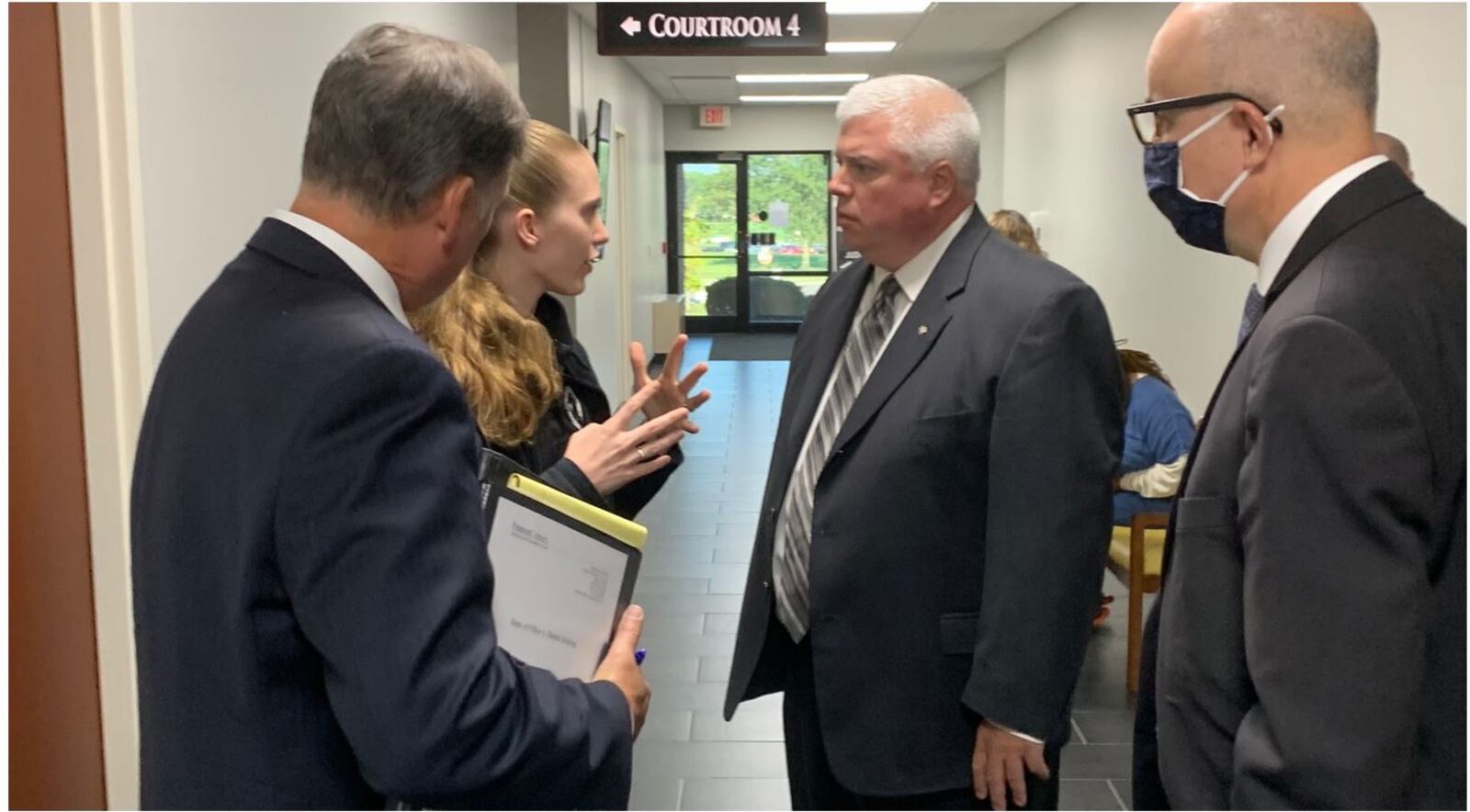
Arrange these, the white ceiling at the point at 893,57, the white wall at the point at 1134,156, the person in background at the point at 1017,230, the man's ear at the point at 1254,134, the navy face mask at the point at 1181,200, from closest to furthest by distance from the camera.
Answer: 1. the man's ear at the point at 1254,134
2. the navy face mask at the point at 1181,200
3. the white wall at the point at 1134,156
4. the person in background at the point at 1017,230
5. the white ceiling at the point at 893,57

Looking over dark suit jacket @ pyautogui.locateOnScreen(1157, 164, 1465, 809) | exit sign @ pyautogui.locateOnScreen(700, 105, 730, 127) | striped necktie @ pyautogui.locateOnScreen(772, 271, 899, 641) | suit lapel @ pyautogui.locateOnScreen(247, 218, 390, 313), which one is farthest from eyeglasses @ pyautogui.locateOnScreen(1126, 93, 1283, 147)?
exit sign @ pyautogui.locateOnScreen(700, 105, 730, 127)

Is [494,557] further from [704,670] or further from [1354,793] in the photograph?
[704,670]

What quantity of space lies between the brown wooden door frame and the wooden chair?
9.36 ft

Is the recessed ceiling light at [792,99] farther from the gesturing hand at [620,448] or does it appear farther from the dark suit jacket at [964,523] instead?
the gesturing hand at [620,448]

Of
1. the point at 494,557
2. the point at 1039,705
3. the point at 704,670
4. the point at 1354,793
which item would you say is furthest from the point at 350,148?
the point at 704,670

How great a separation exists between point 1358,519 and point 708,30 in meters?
3.43

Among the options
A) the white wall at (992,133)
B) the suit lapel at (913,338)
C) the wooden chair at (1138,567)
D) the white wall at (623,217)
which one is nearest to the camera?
the suit lapel at (913,338)

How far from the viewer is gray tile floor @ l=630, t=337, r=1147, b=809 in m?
3.20

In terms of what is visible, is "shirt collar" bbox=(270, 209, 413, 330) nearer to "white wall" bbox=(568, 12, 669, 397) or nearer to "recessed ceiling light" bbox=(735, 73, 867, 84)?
"white wall" bbox=(568, 12, 669, 397)

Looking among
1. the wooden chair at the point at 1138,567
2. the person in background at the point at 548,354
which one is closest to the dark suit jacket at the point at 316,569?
the person in background at the point at 548,354

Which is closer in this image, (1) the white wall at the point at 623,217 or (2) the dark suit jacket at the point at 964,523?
(2) the dark suit jacket at the point at 964,523

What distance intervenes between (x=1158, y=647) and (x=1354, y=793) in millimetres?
240

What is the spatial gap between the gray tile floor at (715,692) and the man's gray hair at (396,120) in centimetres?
235

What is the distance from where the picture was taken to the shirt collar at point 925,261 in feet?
6.50
